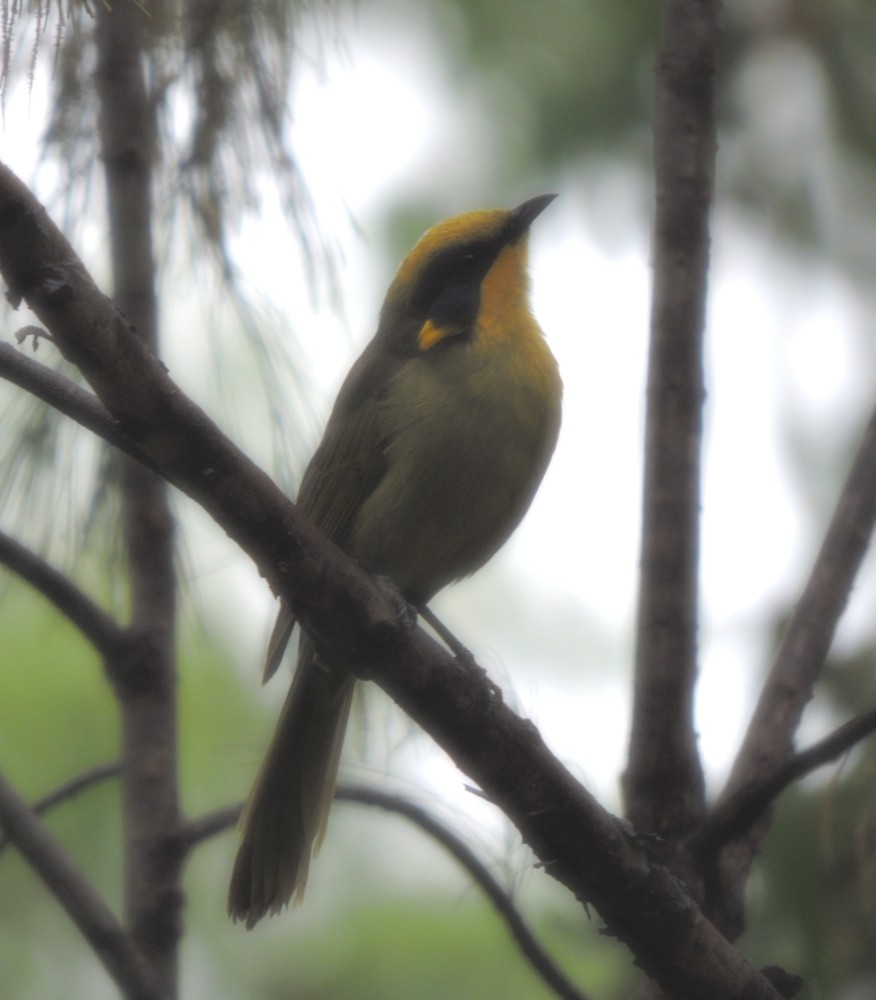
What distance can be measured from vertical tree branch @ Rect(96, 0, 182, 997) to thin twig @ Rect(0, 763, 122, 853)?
68mm

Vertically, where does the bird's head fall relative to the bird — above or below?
above

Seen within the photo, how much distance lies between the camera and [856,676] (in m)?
4.03

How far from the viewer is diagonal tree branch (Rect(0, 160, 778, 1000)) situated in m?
2.04

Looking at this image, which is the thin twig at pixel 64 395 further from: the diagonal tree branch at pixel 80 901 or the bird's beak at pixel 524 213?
the bird's beak at pixel 524 213

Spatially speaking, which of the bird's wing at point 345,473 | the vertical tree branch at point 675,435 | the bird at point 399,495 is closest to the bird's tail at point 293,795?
→ the bird at point 399,495

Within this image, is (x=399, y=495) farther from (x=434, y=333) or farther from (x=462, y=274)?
(x=462, y=274)

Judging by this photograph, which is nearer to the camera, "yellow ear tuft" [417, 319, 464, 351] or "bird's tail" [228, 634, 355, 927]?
"bird's tail" [228, 634, 355, 927]

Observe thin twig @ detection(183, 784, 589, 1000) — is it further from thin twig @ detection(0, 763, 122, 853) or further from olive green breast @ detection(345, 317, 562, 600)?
olive green breast @ detection(345, 317, 562, 600)

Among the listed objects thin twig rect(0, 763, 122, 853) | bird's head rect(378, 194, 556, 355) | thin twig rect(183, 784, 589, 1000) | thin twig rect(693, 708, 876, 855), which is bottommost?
thin twig rect(693, 708, 876, 855)

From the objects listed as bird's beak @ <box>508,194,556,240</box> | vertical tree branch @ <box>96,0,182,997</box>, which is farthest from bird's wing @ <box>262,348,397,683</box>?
bird's beak @ <box>508,194,556,240</box>

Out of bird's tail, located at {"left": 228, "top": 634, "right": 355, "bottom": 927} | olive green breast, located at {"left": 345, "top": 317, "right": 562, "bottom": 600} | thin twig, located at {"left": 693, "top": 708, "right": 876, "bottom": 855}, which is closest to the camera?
thin twig, located at {"left": 693, "top": 708, "right": 876, "bottom": 855}

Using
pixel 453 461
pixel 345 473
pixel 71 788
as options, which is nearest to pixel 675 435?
pixel 453 461

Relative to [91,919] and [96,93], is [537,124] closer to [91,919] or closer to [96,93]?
[96,93]

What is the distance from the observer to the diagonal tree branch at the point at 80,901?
2.65 m
